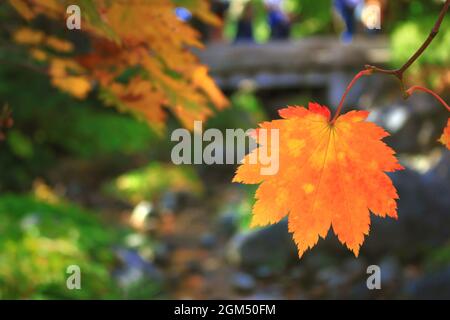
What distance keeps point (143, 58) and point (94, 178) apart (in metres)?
7.52

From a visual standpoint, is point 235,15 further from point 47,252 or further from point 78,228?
point 47,252

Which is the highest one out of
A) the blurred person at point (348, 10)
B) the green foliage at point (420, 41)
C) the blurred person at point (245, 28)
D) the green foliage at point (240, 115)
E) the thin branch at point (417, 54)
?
the blurred person at point (245, 28)

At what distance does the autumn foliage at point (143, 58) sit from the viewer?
1.53 meters

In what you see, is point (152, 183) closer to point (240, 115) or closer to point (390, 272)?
point (240, 115)

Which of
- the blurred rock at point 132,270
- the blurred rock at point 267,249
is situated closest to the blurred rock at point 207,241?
the blurred rock at point 267,249

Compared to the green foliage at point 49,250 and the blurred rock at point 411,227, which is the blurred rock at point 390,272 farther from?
the green foliage at point 49,250

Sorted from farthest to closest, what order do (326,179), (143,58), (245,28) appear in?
(245,28) → (143,58) → (326,179)

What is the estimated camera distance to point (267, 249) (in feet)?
20.0

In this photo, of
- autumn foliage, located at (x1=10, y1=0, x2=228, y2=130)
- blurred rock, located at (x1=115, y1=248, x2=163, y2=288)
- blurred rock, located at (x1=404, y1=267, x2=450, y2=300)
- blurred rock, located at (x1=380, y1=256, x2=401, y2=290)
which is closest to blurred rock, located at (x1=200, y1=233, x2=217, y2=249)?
blurred rock, located at (x1=115, y1=248, x2=163, y2=288)

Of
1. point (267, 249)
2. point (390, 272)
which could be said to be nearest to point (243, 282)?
point (267, 249)

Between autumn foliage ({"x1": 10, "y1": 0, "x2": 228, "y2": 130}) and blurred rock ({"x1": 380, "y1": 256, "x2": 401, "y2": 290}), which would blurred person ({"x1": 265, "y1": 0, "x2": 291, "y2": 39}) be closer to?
blurred rock ({"x1": 380, "y1": 256, "x2": 401, "y2": 290})

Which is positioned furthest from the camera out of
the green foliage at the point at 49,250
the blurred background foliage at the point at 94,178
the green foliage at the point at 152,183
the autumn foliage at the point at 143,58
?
the green foliage at the point at 152,183

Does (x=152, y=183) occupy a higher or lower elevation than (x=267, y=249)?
higher

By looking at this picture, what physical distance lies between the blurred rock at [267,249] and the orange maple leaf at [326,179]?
484 centimetres
